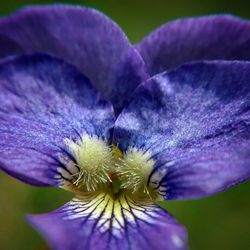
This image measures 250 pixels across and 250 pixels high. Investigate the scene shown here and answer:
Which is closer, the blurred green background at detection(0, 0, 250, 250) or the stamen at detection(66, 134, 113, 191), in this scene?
the stamen at detection(66, 134, 113, 191)

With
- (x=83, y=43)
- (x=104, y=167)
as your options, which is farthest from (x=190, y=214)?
(x=83, y=43)

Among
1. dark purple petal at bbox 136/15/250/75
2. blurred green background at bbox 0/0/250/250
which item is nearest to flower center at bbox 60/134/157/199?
dark purple petal at bbox 136/15/250/75

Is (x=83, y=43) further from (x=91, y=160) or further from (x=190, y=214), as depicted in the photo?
(x=190, y=214)

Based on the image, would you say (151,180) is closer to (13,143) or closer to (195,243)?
(13,143)

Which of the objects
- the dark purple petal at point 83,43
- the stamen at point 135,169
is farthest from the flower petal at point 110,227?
the dark purple petal at point 83,43

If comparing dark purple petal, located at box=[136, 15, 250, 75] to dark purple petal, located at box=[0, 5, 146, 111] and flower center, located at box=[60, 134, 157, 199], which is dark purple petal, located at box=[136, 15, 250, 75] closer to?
dark purple petal, located at box=[0, 5, 146, 111]

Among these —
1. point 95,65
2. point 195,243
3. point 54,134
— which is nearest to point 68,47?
point 95,65
